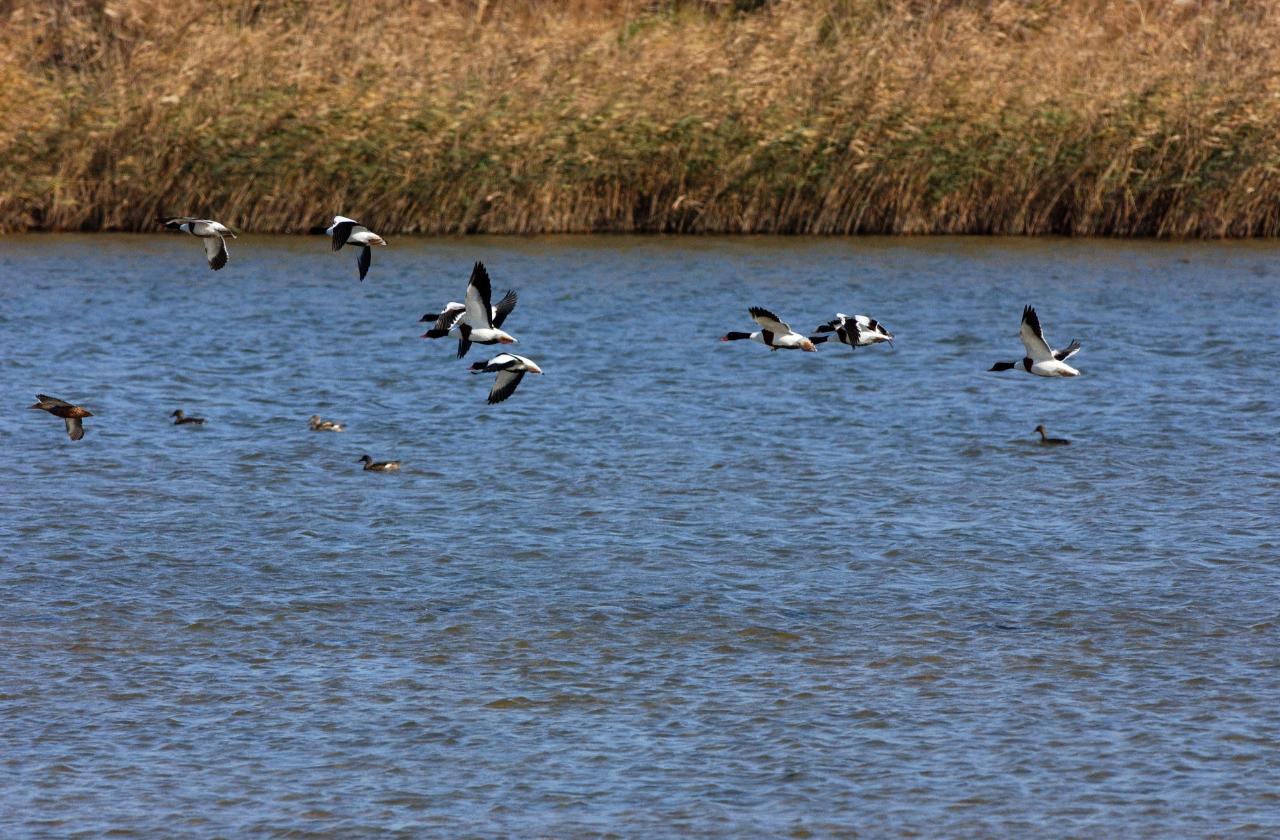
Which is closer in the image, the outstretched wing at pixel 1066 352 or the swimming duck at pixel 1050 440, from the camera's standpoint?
the outstretched wing at pixel 1066 352

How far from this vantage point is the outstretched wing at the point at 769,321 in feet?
32.6

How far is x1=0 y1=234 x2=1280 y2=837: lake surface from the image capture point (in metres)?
7.61

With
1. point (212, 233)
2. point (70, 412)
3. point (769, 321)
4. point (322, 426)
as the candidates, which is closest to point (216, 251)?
point (212, 233)

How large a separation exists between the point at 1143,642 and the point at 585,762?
3.42m

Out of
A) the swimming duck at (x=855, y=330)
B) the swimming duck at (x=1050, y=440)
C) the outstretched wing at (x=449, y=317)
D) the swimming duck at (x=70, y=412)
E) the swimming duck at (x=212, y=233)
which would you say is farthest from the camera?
the swimming duck at (x=1050, y=440)

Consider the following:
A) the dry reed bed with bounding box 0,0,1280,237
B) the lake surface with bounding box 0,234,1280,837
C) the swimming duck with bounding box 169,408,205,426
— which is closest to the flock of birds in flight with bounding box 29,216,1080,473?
the lake surface with bounding box 0,234,1280,837

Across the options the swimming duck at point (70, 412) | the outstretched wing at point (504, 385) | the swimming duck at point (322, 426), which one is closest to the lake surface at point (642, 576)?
the swimming duck at point (322, 426)

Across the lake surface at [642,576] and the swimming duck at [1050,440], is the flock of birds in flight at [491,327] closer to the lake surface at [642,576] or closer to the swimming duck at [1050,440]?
the lake surface at [642,576]

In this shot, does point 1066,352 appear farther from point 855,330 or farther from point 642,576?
→ point 642,576

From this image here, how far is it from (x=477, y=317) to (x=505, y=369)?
34cm

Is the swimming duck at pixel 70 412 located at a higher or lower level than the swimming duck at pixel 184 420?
higher

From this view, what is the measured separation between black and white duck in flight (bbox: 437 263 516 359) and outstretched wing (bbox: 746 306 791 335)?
138 centimetres

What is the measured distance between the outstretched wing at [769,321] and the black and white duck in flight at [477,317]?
4.52ft

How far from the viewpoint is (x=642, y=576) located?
10.8 m
